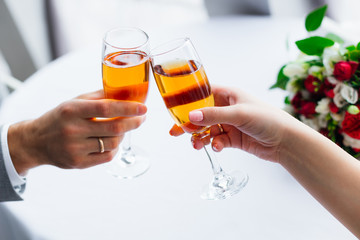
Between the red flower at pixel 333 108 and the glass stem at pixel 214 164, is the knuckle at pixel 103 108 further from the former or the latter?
the red flower at pixel 333 108

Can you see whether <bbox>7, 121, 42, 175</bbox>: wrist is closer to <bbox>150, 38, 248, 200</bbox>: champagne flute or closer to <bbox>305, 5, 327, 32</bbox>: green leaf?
<bbox>150, 38, 248, 200</bbox>: champagne flute

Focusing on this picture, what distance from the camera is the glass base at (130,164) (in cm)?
150

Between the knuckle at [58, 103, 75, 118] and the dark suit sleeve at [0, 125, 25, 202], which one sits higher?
the knuckle at [58, 103, 75, 118]

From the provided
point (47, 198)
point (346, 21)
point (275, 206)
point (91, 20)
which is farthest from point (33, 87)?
point (91, 20)

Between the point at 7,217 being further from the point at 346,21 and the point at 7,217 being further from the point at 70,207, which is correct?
the point at 346,21

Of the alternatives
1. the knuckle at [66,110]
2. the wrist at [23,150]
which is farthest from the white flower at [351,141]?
the wrist at [23,150]

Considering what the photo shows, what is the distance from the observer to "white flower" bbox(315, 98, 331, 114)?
4.51ft

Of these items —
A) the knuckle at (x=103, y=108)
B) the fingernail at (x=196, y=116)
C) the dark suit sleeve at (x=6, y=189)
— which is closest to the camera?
the fingernail at (x=196, y=116)

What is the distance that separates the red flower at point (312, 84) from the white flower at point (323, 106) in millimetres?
45

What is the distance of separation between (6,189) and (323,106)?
1009mm

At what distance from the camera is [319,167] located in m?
1.13

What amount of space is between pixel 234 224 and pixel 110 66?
0.57 meters

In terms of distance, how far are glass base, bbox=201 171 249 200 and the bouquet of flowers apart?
298 mm

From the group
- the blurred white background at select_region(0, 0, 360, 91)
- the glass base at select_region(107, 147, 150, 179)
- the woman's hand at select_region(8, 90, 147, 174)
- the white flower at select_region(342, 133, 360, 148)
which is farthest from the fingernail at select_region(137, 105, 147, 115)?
the blurred white background at select_region(0, 0, 360, 91)
